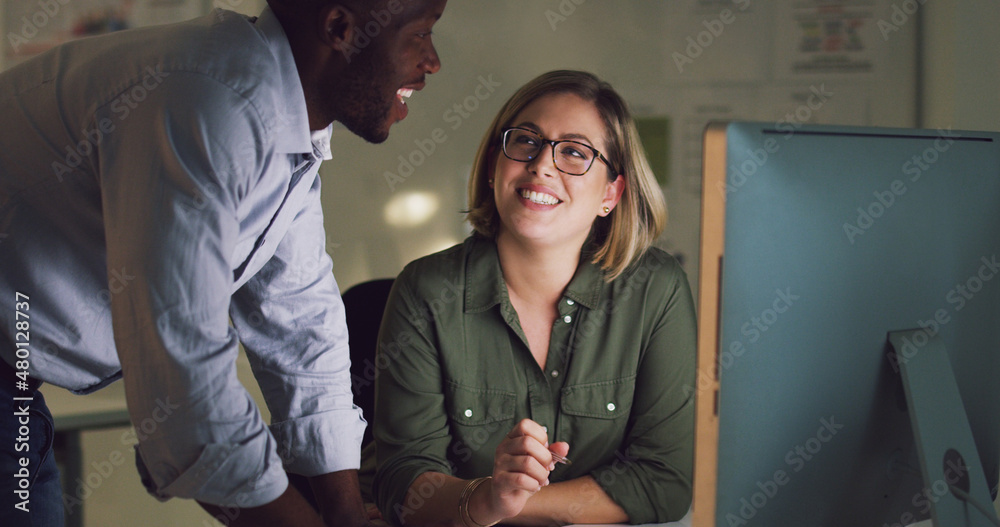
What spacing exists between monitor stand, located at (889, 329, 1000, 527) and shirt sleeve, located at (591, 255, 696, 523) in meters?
0.54

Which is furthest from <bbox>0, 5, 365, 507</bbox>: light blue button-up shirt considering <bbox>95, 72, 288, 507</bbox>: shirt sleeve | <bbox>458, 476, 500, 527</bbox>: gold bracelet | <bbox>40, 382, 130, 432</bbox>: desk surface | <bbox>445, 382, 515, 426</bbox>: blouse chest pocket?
<bbox>40, 382, 130, 432</bbox>: desk surface

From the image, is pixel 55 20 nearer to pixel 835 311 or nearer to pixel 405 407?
pixel 405 407

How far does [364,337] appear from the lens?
1606mm

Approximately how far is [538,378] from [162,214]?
0.78 m

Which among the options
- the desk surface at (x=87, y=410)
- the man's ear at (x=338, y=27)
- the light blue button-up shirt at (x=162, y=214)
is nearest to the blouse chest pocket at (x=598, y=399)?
the light blue button-up shirt at (x=162, y=214)

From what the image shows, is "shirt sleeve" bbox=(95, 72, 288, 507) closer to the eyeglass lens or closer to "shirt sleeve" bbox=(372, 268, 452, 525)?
"shirt sleeve" bbox=(372, 268, 452, 525)

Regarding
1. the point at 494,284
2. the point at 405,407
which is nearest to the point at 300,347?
the point at 405,407

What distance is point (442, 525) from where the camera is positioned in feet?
3.36

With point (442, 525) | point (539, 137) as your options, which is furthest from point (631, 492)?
point (539, 137)

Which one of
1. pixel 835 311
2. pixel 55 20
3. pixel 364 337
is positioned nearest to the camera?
pixel 835 311

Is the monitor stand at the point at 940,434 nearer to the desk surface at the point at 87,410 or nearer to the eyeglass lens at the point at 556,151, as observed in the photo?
the eyeglass lens at the point at 556,151

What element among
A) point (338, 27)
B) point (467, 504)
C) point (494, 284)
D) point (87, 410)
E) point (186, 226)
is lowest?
point (467, 504)

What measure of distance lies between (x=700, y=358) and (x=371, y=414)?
3.48 ft

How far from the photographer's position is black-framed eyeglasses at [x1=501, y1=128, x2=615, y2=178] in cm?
138
